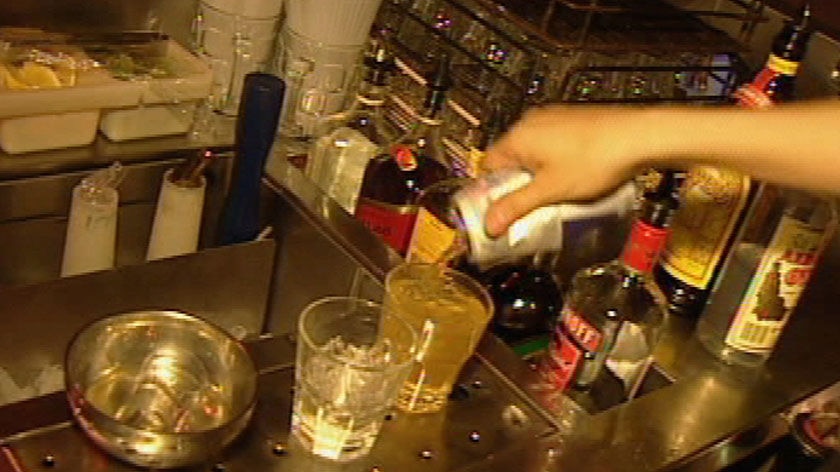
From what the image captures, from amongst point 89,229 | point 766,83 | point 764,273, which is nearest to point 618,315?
point 764,273

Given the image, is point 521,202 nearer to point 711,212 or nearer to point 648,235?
point 648,235

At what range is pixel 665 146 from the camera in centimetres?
78

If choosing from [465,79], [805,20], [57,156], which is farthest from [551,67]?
[57,156]

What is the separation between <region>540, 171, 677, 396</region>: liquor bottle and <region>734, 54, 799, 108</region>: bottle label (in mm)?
114

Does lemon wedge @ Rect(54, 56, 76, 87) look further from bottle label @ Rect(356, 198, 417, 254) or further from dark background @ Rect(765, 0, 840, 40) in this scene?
dark background @ Rect(765, 0, 840, 40)

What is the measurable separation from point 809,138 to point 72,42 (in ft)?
2.54

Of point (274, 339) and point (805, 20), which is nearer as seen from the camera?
point (274, 339)

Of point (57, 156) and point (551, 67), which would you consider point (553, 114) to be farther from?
point (57, 156)

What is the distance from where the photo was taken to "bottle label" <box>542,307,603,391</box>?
1.01 metres

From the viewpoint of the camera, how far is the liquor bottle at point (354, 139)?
1.24 metres

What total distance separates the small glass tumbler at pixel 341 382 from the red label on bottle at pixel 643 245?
226 mm

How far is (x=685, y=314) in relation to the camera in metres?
1.24

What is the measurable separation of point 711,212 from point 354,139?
389 mm

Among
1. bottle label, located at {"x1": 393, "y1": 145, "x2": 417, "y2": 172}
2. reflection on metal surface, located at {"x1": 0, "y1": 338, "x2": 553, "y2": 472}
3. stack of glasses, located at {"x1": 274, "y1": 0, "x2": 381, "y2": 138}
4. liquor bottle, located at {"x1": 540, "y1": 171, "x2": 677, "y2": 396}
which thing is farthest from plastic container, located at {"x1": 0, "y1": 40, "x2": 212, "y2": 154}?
liquor bottle, located at {"x1": 540, "y1": 171, "x2": 677, "y2": 396}
